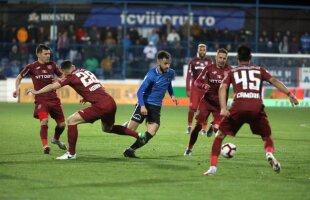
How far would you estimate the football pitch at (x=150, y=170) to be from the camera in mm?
9750

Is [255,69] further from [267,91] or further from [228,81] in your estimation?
[267,91]

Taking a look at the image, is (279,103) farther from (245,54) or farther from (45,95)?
(245,54)

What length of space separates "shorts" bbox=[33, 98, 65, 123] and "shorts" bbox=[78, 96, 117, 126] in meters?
1.84

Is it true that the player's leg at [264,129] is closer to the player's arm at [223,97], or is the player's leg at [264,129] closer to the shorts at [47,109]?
the player's arm at [223,97]

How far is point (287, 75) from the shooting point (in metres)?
31.0

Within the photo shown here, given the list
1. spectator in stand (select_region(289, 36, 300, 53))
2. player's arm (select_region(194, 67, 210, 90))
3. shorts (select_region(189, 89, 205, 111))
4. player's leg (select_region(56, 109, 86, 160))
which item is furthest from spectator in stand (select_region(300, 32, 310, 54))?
player's leg (select_region(56, 109, 86, 160))

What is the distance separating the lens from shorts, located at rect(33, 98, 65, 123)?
14953 mm

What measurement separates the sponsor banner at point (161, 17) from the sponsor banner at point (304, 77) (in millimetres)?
5089

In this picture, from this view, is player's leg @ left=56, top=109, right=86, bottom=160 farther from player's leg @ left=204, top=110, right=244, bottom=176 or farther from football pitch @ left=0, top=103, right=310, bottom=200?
player's leg @ left=204, top=110, right=244, bottom=176

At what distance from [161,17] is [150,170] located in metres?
22.8

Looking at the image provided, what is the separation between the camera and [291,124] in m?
22.8

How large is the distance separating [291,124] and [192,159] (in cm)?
980

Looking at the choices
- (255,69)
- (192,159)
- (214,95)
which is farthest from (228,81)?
(214,95)

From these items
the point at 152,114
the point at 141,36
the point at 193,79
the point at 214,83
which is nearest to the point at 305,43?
the point at 141,36
